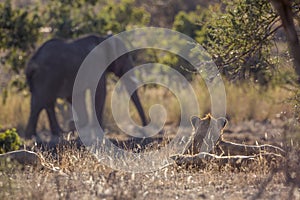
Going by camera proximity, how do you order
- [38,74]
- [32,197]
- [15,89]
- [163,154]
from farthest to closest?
[15,89]
[38,74]
[163,154]
[32,197]

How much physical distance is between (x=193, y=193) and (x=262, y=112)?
425 inches

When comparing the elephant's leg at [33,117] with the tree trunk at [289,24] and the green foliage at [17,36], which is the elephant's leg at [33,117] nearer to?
the green foliage at [17,36]

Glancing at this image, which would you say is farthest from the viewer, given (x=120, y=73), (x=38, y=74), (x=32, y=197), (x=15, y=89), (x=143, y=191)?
(x=15, y=89)

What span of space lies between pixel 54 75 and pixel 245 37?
793 cm

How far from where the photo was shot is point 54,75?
1772 centimetres

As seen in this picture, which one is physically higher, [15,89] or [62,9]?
[62,9]

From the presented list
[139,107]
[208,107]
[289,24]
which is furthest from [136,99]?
[289,24]

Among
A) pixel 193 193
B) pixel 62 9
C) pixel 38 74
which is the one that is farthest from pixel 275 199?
pixel 62 9

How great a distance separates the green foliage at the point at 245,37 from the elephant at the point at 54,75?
6.98 metres

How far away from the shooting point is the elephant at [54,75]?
17438 mm

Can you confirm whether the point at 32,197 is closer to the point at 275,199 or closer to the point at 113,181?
the point at 113,181

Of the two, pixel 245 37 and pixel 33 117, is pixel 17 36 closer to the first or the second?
pixel 33 117

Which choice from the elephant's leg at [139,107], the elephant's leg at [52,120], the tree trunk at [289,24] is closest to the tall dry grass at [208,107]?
the elephant's leg at [139,107]

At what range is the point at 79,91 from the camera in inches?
712
